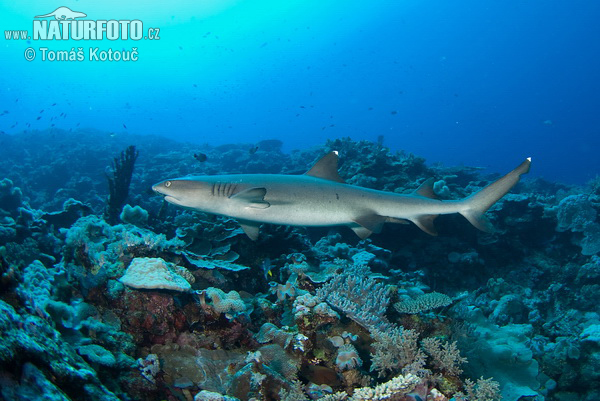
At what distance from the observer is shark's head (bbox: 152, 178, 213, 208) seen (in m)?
4.72

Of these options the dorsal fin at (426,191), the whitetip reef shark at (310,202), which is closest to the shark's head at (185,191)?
the whitetip reef shark at (310,202)

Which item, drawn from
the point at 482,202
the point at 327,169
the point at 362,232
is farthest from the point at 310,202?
the point at 482,202

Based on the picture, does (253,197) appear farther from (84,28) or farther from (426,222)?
(84,28)

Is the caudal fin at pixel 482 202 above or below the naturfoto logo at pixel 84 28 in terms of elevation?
below

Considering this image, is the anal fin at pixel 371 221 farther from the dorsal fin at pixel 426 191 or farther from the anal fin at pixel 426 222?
the dorsal fin at pixel 426 191

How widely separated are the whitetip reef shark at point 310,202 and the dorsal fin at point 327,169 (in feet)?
0.56

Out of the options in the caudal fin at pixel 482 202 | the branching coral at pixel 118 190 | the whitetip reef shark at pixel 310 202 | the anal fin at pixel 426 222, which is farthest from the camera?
the branching coral at pixel 118 190

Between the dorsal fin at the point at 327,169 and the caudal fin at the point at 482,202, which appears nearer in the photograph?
the caudal fin at the point at 482,202

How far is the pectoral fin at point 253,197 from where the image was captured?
4636 mm

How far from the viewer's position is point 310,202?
17.2 feet

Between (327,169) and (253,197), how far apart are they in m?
1.72

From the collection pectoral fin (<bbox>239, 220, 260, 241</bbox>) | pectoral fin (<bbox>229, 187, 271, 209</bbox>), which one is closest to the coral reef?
pectoral fin (<bbox>239, 220, 260, 241</bbox>)

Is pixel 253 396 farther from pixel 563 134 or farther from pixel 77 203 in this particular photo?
pixel 563 134

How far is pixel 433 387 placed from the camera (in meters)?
3.13
